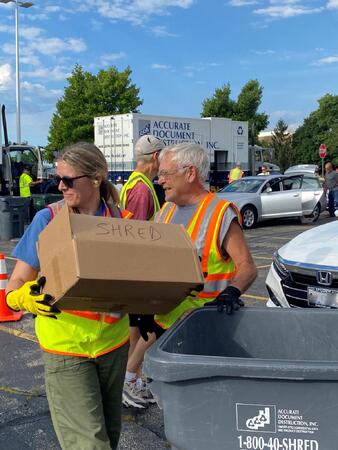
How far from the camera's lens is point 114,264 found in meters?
1.87

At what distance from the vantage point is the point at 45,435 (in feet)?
11.1

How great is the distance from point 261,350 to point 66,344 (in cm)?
80

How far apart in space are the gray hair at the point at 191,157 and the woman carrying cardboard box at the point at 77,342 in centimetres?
48

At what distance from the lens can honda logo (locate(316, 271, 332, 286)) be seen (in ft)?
13.3

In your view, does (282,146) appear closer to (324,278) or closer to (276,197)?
(276,197)

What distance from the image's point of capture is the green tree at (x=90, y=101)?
36094mm

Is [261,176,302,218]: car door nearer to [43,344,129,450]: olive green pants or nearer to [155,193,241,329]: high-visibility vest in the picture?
[155,193,241,329]: high-visibility vest

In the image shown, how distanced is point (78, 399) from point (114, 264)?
66 centimetres

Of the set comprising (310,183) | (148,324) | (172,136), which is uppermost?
(172,136)

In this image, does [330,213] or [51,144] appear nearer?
[330,213]

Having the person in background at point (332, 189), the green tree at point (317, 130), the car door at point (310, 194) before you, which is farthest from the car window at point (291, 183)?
the green tree at point (317, 130)

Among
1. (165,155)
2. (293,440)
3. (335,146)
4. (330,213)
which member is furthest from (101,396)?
(335,146)

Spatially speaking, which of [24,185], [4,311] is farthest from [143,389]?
[24,185]

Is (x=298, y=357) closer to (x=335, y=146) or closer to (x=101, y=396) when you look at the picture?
(x=101, y=396)
